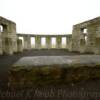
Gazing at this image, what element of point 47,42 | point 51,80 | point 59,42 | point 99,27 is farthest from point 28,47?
point 51,80

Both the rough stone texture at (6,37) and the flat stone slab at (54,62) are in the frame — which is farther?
the rough stone texture at (6,37)

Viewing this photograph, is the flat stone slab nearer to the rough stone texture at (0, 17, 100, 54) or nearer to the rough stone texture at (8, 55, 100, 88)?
the rough stone texture at (8, 55, 100, 88)

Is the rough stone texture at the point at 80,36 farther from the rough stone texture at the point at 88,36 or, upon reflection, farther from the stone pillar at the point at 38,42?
the stone pillar at the point at 38,42

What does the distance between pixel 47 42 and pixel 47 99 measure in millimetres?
16988

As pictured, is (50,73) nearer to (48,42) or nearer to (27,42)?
(27,42)

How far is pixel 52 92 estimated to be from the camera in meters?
2.10

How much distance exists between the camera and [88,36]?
383 inches

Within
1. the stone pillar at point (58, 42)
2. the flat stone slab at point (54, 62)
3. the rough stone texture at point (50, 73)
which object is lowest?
the rough stone texture at point (50, 73)

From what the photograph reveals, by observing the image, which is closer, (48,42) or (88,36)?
(88,36)

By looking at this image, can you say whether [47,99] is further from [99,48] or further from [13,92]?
[99,48]

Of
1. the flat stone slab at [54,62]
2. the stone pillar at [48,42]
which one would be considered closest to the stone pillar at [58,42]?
the stone pillar at [48,42]

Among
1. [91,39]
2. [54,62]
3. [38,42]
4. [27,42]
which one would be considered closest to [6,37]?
[27,42]

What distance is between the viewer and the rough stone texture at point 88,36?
8.41 meters

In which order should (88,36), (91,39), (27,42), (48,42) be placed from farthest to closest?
(48,42), (27,42), (88,36), (91,39)
